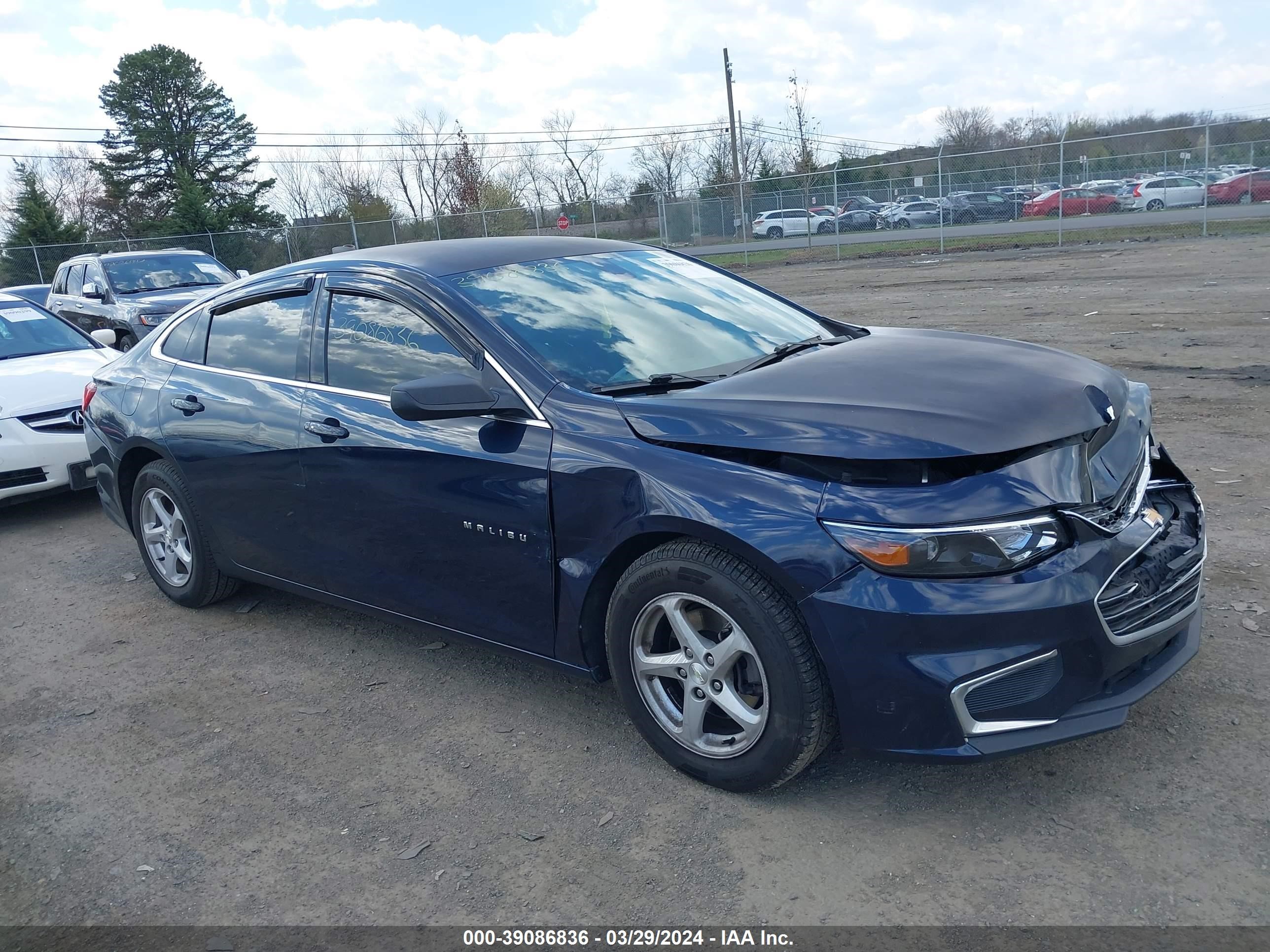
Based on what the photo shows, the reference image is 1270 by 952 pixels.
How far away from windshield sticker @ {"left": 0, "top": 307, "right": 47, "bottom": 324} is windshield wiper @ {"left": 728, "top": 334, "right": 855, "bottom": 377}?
7.29 m

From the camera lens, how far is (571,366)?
12.0 feet

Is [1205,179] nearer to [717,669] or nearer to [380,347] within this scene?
[380,347]

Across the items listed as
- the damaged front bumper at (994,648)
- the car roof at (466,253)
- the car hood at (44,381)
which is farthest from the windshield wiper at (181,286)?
the damaged front bumper at (994,648)

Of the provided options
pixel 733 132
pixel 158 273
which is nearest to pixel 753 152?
pixel 733 132

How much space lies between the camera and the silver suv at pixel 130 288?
14055mm

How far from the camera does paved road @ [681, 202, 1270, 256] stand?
23875 mm

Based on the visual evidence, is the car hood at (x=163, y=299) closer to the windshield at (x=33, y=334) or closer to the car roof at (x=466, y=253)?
the windshield at (x=33, y=334)

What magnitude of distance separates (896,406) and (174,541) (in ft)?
12.6

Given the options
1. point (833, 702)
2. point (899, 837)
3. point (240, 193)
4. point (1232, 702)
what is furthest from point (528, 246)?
point (240, 193)

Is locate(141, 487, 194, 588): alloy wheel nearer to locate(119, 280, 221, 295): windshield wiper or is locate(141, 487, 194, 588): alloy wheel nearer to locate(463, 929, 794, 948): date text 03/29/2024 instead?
locate(463, 929, 794, 948): date text 03/29/2024

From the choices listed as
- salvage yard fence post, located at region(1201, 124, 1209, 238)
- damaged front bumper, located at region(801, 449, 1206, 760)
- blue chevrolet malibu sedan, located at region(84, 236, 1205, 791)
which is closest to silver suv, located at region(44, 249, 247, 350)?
blue chevrolet malibu sedan, located at region(84, 236, 1205, 791)

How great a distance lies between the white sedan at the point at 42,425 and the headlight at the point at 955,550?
550 cm

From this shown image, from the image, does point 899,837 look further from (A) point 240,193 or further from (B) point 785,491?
(A) point 240,193

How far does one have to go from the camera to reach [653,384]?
11.8 ft
